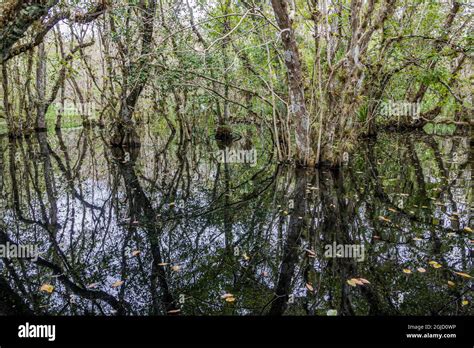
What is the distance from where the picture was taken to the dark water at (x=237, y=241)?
10.2 feet

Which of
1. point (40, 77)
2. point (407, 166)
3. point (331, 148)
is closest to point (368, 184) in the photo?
point (331, 148)

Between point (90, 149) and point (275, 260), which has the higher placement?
point (90, 149)

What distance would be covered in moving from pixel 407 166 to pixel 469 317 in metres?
7.53

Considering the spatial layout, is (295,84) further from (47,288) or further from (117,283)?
(47,288)

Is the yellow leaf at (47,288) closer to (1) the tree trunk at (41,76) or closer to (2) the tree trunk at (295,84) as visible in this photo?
(2) the tree trunk at (295,84)

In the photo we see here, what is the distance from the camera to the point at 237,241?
4.49 metres

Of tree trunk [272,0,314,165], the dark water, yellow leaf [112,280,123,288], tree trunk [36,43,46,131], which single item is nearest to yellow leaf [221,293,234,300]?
the dark water

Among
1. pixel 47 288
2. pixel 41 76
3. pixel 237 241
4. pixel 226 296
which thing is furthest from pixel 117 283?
pixel 41 76

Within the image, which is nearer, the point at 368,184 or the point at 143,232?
the point at 143,232

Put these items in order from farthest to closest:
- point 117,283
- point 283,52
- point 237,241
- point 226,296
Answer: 1. point 283,52
2. point 237,241
3. point 117,283
4. point 226,296

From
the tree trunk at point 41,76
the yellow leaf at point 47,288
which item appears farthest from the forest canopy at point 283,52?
the yellow leaf at point 47,288

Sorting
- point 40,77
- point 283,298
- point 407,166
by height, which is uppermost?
point 40,77

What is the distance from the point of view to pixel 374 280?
3426mm

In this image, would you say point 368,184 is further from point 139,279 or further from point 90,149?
point 90,149
